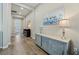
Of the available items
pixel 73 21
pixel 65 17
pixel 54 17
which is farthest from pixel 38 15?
pixel 73 21

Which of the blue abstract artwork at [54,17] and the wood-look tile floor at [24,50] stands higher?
the blue abstract artwork at [54,17]

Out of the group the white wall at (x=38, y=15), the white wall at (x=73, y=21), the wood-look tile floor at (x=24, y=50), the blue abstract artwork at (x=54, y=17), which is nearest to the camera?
the white wall at (x=73, y=21)

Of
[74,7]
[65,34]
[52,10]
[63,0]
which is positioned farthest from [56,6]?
[65,34]

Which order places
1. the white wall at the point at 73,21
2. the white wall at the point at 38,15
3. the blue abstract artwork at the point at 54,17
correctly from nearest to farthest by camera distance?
the white wall at the point at 73,21
the blue abstract artwork at the point at 54,17
the white wall at the point at 38,15

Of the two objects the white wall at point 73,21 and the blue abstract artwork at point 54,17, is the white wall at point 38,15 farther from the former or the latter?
the white wall at point 73,21

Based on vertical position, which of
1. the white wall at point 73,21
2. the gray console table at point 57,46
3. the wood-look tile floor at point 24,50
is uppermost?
the white wall at point 73,21

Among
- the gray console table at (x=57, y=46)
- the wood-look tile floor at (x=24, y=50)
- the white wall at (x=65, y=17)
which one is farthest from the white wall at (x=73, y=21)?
the wood-look tile floor at (x=24, y=50)

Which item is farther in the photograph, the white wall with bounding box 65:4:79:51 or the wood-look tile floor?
the wood-look tile floor

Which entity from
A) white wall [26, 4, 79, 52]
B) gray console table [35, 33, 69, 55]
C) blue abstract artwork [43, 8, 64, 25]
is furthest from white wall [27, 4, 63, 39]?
gray console table [35, 33, 69, 55]

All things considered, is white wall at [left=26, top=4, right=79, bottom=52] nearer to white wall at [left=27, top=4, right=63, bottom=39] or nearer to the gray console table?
white wall at [left=27, top=4, right=63, bottom=39]

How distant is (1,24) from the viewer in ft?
11.9

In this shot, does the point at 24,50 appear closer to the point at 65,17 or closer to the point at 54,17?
the point at 54,17

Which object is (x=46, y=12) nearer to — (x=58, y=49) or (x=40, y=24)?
(x=40, y=24)

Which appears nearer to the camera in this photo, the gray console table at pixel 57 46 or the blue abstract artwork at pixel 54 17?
the gray console table at pixel 57 46
